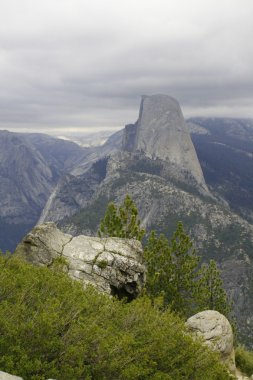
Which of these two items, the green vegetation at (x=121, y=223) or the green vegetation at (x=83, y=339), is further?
the green vegetation at (x=121, y=223)

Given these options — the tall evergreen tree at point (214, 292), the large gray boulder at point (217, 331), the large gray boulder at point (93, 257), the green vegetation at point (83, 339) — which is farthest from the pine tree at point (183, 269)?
the green vegetation at point (83, 339)

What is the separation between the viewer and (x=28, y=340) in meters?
13.2

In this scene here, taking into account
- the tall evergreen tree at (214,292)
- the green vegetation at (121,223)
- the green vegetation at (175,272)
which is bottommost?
the tall evergreen tree at (214,292)

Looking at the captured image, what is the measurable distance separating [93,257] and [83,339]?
43.5 feet

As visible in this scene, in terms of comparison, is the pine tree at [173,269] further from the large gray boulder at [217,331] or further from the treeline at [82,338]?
the treeline at [82,338]

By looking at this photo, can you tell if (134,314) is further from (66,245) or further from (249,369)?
(249,369)

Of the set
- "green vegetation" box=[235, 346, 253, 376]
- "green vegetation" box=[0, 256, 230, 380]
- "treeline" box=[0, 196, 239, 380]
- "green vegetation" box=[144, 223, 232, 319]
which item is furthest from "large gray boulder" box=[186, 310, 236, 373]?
"green vegetation" box=[144, 223, 232, 319]

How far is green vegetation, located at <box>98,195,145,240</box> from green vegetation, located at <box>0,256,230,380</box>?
19.6 meters

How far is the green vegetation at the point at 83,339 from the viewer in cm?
1295

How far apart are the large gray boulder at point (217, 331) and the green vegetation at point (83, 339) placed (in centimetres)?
793

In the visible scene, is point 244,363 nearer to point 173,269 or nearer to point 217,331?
point 217,331

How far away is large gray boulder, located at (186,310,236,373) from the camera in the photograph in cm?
2570

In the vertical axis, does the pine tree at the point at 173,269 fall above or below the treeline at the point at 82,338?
below

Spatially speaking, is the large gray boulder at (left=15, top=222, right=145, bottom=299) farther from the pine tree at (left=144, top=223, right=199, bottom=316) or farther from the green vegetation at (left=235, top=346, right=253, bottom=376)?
the pine tree at (left=144, top=223, right=199, bottom=316)
